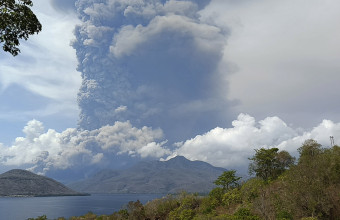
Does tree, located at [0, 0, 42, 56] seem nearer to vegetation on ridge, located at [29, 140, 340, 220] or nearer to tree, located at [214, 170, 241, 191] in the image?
vegetation on ridge, located at [29, 140, 340, 220]

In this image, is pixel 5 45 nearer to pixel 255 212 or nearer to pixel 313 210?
pixel 313 210

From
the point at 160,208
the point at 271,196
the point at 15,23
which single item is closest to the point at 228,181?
the point at 160,208

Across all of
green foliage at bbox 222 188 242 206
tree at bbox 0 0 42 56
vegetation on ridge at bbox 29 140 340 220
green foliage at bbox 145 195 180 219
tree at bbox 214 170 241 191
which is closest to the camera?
tree at bbox 0 0 42 56

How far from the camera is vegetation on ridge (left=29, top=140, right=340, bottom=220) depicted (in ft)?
93.6

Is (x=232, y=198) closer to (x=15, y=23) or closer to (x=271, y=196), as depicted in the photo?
(x=271, y=196)

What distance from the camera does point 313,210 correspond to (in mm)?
27484

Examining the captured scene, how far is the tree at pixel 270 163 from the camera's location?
62875 mm

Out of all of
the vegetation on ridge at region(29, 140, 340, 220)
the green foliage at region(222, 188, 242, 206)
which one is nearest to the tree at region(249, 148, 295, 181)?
the vegetation on ridge at region(29, 140, 340, 220)

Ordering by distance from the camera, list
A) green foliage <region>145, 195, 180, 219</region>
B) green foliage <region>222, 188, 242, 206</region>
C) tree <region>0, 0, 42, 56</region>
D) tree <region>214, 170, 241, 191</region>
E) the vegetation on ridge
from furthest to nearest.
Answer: tree <region>214, 170, 241, 191</region> → green foliage <region>145, 195, 180, 219</region> → green foliage <region>222, 188, 242, 206</region> → the vegetation on ridge → tree <region>0, 0, 42, 56</region>

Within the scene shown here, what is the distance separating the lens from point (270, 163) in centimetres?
6306

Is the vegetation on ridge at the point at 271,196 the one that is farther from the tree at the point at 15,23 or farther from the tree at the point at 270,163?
the tree at the point at 15,23

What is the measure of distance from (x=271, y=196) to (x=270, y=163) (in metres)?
A: 24.7

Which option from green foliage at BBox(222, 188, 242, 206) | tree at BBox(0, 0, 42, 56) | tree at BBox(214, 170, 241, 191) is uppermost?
tree at BBox(0, 0, 42, 56)

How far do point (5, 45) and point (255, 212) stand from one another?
3341 centimetres
